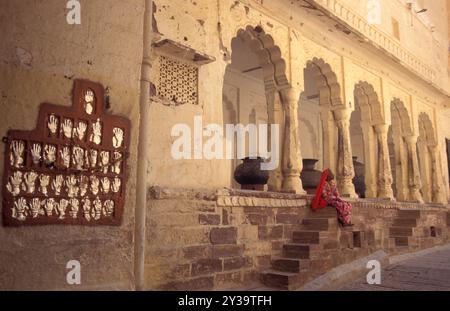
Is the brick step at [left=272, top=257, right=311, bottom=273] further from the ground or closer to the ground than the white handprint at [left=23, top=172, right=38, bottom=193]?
closer to the ground

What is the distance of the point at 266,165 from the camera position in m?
5.97

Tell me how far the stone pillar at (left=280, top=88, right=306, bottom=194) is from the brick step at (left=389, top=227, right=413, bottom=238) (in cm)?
275

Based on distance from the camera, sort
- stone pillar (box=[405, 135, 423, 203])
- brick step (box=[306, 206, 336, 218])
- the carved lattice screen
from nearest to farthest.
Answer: the carved lattice screen, brick step (box=[306, 206, 336, 218]), stone pillar (box=[405, 135, 423, 203])

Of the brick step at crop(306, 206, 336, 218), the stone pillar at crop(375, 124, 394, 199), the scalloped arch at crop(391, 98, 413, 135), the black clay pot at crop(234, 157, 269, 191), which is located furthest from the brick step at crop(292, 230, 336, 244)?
the scalloped arch at crop(391, 98, 413, 135)

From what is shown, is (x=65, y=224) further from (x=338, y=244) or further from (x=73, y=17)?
(x=338, y=244)

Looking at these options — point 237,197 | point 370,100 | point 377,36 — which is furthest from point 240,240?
point 377,36

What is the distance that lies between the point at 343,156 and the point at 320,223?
223 cm

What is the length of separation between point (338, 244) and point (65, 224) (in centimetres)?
362

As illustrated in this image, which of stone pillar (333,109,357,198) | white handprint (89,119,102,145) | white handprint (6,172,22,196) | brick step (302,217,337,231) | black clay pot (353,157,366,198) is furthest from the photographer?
black clay pot (353,157,366,198)

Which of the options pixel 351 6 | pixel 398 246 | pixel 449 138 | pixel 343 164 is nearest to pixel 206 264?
pixel 343 164

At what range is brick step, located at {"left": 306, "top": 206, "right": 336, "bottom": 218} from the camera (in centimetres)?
550

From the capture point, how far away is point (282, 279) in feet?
14.5

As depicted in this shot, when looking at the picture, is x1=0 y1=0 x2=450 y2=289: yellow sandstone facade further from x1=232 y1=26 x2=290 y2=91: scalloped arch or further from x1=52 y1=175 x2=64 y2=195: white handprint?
x1=52 y1=175 x2=64 y2=195: white handprint

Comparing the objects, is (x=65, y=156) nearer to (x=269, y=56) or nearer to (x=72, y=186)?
(x=72, y=186)
